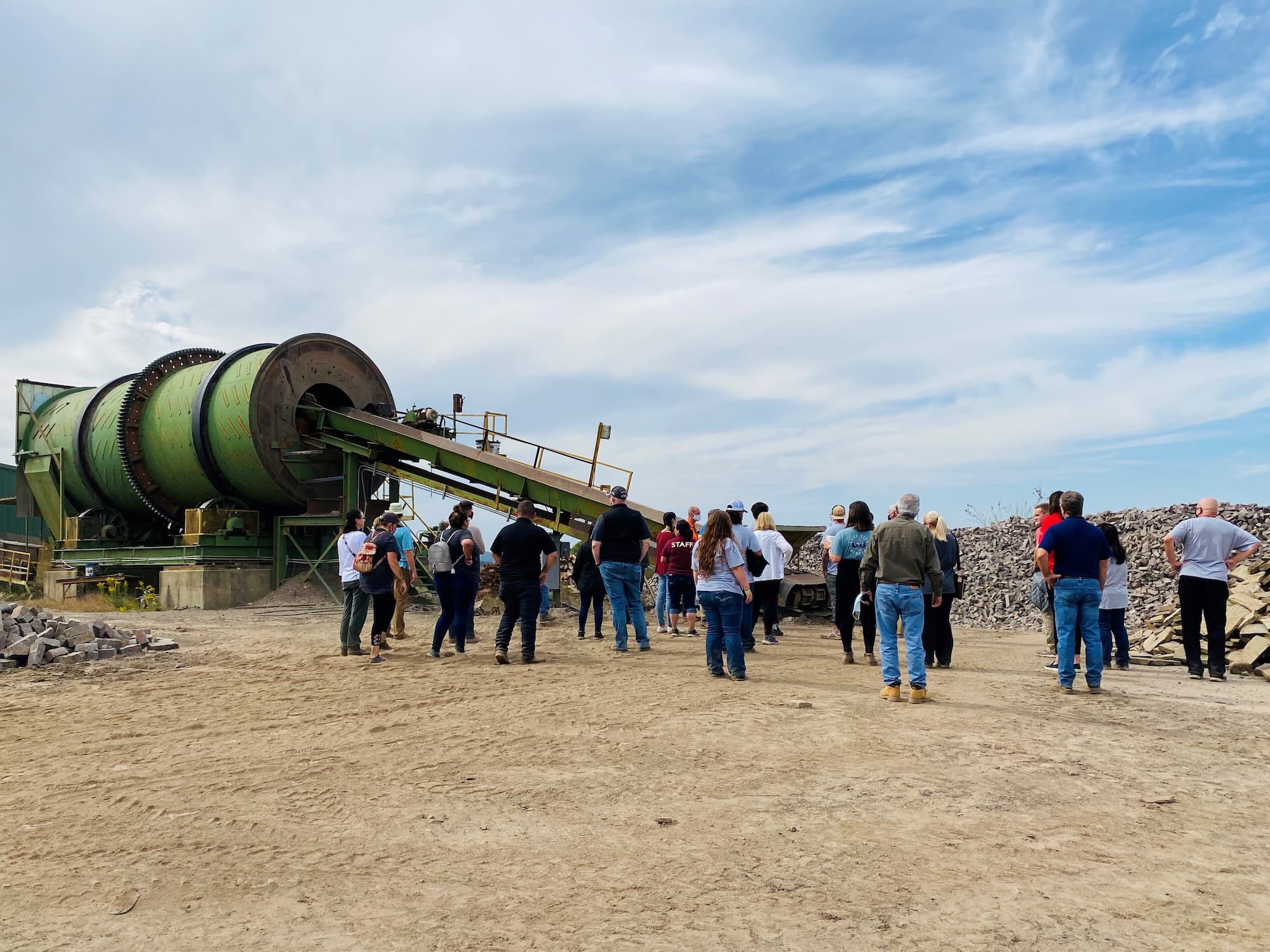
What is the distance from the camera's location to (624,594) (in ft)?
37.7

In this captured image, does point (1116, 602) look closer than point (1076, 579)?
No

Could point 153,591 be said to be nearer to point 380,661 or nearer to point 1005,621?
point 380,661

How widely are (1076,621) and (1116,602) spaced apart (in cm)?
185

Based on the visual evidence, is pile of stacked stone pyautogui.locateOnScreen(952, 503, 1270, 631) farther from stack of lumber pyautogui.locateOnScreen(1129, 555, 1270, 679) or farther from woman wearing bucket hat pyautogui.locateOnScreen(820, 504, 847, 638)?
woman wearing bucket hat pyautogui.locateOnScreen(820, 504, 847, 638)

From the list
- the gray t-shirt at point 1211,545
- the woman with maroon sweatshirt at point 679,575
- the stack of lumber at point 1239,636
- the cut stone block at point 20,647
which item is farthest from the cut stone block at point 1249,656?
the cut stone block at point 20,647

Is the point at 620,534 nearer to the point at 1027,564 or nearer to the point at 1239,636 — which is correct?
the point at 1239,636

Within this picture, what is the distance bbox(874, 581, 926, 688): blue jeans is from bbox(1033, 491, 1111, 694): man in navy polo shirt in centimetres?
147

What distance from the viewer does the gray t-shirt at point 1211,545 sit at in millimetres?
9484

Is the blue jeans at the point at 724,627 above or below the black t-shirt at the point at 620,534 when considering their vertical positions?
below

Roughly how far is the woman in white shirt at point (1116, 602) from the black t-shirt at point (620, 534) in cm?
487

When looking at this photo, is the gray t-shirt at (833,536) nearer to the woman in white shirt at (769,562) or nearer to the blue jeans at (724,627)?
the woman in white shirt at (769,562)

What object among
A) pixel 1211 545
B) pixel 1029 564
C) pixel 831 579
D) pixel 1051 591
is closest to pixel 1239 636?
pixel 1211 545

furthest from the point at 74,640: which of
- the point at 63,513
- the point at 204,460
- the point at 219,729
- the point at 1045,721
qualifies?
the point at 63,513

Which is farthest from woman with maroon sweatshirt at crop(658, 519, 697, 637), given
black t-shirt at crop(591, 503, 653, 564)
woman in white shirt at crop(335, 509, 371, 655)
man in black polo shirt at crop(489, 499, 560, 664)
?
woman in white shirt at crop(335, 509, 371, 655)
